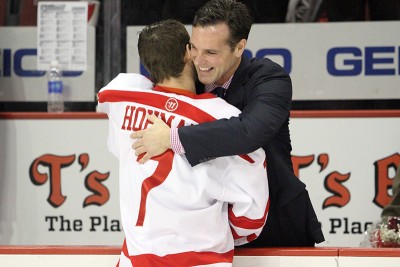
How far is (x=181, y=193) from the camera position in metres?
2.56

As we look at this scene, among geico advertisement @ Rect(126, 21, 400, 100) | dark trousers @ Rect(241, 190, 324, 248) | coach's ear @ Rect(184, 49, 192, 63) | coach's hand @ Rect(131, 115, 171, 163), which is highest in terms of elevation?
geico advertisement @ Rect(126, 21, 400, 100)

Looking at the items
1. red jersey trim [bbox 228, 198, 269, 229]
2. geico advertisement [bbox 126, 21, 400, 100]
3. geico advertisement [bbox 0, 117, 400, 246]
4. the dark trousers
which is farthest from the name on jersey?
geico advertisement [bbox 126, 21, 400, 100]

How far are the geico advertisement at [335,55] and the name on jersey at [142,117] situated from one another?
9.21ft

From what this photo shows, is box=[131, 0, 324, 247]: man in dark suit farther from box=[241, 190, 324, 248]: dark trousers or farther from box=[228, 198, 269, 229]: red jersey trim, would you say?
box=[228, 198, 269, 229]: red jersey trim

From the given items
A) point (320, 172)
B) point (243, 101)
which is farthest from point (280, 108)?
point (320, 172)

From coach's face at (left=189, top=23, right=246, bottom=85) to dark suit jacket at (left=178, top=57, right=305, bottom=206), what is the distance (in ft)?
0.28

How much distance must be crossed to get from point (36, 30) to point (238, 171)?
3.24m

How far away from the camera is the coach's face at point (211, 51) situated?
8.81 ft

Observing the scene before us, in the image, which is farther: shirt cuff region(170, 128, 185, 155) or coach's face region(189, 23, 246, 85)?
coach's face region(189, 23, 246, 85)

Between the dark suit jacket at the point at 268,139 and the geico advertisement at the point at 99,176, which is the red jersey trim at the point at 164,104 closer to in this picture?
the dark suit jacket at the point at 268,139

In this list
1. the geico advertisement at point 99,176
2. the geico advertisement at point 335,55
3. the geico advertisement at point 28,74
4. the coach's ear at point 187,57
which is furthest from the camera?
the geico advertisement at point 28,74

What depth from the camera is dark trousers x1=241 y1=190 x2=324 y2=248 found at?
2.87m

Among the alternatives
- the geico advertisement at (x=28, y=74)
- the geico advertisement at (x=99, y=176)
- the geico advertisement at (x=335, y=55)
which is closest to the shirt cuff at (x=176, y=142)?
the geico advertisement at (x=99, y=176)

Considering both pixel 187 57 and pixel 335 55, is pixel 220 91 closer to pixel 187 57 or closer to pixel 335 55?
pixel 187 57
